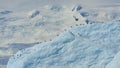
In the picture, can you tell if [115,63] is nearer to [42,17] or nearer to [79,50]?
[79,50]

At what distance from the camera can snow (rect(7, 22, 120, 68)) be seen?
11.5 feet

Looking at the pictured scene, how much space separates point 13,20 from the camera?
30.5 ft

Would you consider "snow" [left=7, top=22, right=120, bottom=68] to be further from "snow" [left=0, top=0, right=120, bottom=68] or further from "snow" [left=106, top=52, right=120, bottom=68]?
"snow" [left=0, top=0, right=120, bottom=68]

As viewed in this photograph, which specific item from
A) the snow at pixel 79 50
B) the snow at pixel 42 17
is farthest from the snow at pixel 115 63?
the snow at pixel 42 17

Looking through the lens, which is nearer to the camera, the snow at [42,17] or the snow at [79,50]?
the snow at [79,50]

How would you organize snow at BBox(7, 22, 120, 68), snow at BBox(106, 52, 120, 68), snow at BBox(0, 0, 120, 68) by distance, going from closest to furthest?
snow at BBox(106, 52, 120, 68) → snow at BBox(7, 22, 120, 68) → snow at BBox(0, 0, 120, 68)

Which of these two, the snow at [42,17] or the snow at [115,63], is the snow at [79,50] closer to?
the snow at [115,63]

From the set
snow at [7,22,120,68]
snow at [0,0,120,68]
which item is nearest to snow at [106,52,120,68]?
snow at [7,22,120,68]

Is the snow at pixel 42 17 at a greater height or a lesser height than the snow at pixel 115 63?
lesser

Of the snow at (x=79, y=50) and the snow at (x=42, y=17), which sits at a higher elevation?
the snow at (x=79, y=50)

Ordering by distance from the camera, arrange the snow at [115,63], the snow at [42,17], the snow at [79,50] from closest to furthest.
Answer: the snow at [115,63], the snow at [79,50], the snow at [42,17]

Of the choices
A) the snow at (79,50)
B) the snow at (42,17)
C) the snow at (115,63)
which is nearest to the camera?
the snow at (115,63)

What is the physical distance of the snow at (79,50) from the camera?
138 inches

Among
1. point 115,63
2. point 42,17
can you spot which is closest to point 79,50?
point 115,63
